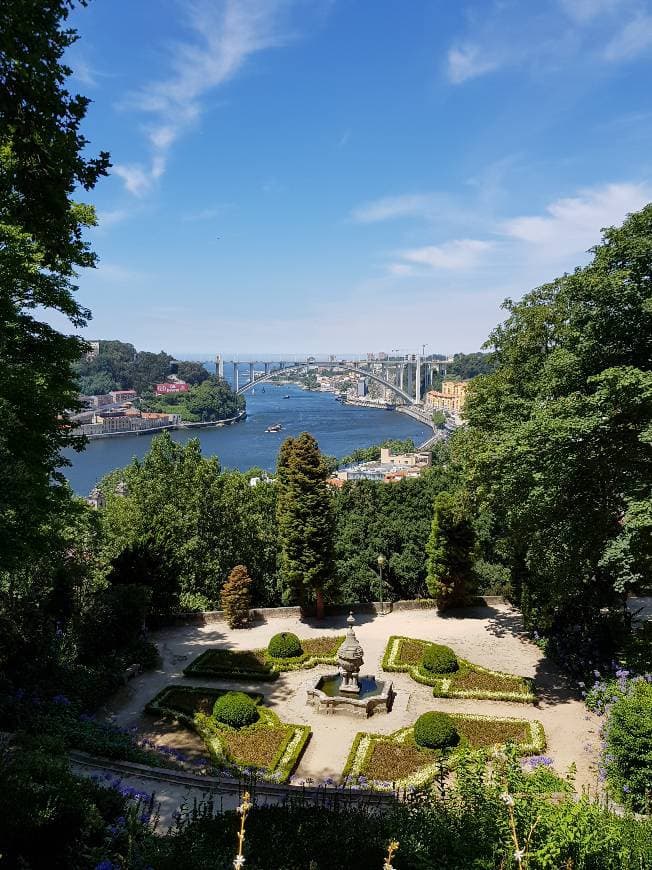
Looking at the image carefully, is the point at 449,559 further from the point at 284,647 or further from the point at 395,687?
the point at 284,647

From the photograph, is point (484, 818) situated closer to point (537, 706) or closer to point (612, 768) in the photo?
point (612, 768)

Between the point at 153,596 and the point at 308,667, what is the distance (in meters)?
6.14

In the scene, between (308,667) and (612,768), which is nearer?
(612,768)

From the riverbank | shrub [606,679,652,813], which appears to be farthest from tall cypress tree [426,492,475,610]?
the riverbank

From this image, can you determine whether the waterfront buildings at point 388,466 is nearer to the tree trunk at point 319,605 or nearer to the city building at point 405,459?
the city building at point 405,459

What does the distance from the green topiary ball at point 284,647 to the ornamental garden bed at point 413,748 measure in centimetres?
441

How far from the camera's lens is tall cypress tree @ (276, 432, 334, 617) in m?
20.1

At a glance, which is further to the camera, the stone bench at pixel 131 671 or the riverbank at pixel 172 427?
the riverbank at pixel 172 427

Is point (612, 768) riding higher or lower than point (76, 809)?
lower

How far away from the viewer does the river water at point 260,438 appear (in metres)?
80.8

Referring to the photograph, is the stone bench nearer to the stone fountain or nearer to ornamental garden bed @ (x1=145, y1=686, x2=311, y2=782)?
ornamental garden bed @ (x1=145, y1=686, x2=311, y2=782)

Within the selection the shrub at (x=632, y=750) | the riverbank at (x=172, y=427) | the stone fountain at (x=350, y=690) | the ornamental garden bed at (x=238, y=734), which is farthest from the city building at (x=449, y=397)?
the shrub at (x=632, y=750)

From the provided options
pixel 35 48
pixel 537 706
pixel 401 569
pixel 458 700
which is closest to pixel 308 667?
pixel 458 700

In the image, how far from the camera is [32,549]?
9.65m
